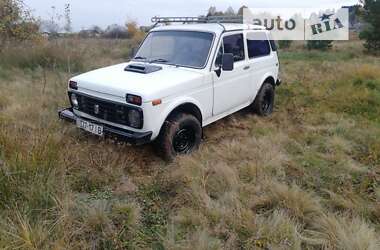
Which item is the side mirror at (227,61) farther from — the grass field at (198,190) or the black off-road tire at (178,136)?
the grass field at (198,190)

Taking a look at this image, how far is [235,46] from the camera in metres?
5.20

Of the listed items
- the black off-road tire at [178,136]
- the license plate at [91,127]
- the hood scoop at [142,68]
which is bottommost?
the black off-road tire at [178,136]

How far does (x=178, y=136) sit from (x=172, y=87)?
0.71 meters

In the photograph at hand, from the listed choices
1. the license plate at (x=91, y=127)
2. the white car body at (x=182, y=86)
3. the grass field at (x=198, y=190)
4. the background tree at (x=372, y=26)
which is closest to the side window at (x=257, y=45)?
the white car body at (x=182, y=86)

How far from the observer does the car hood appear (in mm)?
3738

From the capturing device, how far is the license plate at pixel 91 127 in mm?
3939

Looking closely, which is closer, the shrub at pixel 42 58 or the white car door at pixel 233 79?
the white car door at pixel 233 79

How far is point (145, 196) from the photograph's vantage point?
133 inches

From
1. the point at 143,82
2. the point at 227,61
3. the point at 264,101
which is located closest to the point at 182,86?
the point at 143,82

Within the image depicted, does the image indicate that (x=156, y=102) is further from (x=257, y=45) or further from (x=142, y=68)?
(x=257, y=45)

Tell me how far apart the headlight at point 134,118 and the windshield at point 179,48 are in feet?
4.08

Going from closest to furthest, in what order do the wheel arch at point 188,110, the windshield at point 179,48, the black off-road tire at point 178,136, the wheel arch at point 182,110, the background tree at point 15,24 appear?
1. the wheel arch at point 182,110
2. the black off-road tire at point 178,136
3. the wheel arch at point 188,110
4. the windshield at point 179,48
5. the background tree at point 15,24

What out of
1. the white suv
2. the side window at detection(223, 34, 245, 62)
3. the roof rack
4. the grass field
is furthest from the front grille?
the roof rack

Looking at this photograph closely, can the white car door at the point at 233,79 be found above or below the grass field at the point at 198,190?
above
